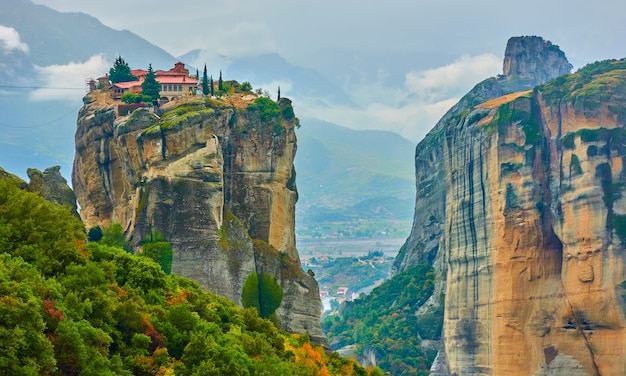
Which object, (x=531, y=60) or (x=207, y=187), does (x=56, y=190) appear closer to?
(x=207, y=187)

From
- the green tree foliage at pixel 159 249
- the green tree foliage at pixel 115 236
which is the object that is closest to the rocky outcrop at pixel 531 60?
the green tree foliage at pixel 115 236

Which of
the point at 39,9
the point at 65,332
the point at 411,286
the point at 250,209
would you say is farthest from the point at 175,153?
the point at 39,9

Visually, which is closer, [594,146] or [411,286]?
[594,146]

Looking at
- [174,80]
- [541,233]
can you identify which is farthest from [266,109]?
[541,233]

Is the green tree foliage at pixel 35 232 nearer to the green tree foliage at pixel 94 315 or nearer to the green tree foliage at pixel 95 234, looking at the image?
the green tree foliage at pixel 94 315

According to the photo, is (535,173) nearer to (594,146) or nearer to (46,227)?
(594,146)

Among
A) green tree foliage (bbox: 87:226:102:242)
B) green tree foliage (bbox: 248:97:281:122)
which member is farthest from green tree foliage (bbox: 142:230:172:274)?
green tree foliage (bbox: 248:97:281:122)
